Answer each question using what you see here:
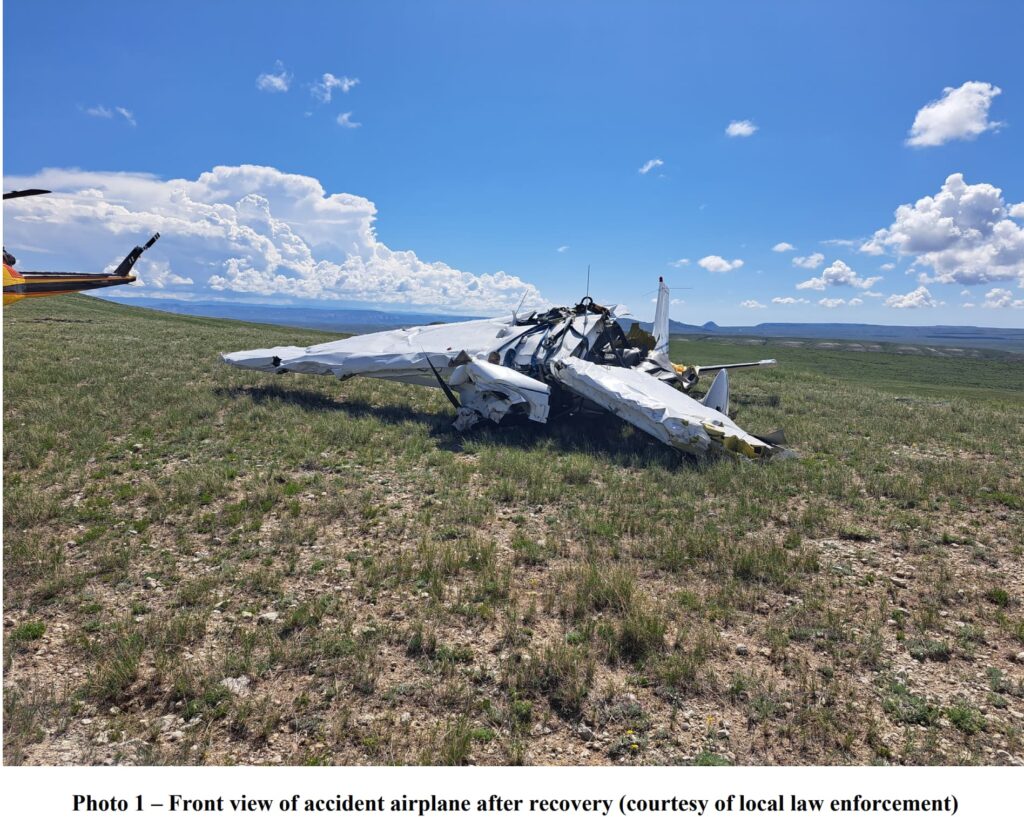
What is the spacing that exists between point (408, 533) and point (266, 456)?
4.53m

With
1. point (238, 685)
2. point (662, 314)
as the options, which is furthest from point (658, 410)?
point (662, 314)

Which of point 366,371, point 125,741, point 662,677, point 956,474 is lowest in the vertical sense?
point 125,741

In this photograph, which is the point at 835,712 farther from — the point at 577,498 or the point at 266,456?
the point at 266,456

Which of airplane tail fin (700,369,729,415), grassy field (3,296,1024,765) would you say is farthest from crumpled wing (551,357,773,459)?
airplane tail fin (700,369,729,415)

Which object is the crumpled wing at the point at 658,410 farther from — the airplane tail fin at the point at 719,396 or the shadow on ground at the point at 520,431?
the airplane tail fin at the point at 719,396

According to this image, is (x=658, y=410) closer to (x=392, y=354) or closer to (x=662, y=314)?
(x=392, y=354)

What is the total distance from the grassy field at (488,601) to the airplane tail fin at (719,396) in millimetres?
3140

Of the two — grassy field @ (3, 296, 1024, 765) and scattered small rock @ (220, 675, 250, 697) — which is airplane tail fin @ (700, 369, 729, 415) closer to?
grassy field @ (3, 296, 1024, 765)

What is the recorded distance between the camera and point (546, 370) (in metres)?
14.0

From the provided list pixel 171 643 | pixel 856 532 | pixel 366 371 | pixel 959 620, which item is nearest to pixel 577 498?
pixel 856 532

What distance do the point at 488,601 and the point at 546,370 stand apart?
866cm

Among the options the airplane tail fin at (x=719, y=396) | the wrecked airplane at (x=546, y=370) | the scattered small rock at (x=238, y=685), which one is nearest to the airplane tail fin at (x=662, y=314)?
the wrecked airplane at (x=546, y=370)

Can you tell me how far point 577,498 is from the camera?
9.36 meters

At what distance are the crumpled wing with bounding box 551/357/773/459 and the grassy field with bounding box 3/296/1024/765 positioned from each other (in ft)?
1.70
